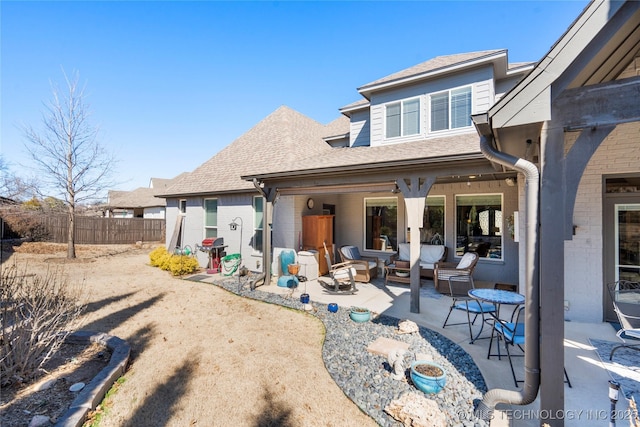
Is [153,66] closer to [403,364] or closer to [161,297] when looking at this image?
[161,297]

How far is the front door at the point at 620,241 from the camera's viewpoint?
4.93 m

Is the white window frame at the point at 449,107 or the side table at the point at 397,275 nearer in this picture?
the white window frame at the point at 449,107

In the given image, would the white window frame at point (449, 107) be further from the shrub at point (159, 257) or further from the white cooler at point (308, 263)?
the shrub at point (159, 257)

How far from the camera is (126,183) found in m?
15.2

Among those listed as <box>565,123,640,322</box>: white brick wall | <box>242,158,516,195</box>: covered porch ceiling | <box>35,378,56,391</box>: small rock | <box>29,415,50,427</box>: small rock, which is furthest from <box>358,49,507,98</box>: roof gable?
<box>29,415,50,427</box>: small rock

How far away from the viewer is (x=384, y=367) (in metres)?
3.74

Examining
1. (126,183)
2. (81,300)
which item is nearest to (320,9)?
(81,300)

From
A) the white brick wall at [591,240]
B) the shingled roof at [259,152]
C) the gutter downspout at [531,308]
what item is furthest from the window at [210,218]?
the white brick wall at [591,240]

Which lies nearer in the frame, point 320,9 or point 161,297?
point 161,297

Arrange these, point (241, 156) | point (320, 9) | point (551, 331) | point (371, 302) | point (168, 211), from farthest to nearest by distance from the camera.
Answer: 1. point (168, 211)
2. point (241, 156)
3. point (320, 9)
4. point (371, 302)
5. point (551, 331)

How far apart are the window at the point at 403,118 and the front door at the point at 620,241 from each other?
478cm

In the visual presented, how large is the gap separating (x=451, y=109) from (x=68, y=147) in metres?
17.1

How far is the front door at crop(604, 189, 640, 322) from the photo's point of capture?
493cm

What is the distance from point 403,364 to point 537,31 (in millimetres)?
9152
